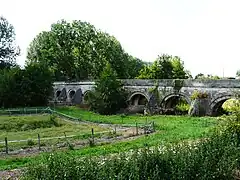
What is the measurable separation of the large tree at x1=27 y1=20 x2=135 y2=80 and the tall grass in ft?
159

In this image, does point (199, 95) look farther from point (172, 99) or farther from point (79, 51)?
point (79, 51)

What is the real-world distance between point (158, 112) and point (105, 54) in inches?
902

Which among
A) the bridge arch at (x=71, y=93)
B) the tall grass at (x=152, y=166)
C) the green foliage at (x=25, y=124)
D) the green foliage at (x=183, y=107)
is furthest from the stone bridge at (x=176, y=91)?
the tall grass at (x=152, y=166)

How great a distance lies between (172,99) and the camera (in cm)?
4128

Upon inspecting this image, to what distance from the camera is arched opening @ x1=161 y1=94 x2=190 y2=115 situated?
38.2 metres

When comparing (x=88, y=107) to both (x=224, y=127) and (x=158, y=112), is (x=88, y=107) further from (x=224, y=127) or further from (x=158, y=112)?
(x=224, y=127)

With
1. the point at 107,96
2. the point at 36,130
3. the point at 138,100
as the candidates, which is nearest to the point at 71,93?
the point at 138,100

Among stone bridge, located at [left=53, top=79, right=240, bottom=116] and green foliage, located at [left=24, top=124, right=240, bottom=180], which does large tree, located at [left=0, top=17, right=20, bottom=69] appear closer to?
stone bridge, located at [left=53, top=79, right=240, bottom=116]

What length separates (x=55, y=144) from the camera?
21141 mm

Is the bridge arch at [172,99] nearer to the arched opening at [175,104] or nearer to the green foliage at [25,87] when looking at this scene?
the arched opening at [175,104]

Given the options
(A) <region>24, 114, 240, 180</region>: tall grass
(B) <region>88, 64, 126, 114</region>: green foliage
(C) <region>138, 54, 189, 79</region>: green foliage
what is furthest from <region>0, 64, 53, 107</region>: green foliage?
(A) <region>24, 114, 240, 180</region>: tall grass

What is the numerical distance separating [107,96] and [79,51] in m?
20.3

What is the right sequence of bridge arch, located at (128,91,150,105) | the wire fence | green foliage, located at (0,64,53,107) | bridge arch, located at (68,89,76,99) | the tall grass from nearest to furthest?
the tall grass
the wire fence
bridge arch, located at (128,91,150,105)
green foliage, located at (0,64,53,107)
bridge arch, located at (68,89,76,99)

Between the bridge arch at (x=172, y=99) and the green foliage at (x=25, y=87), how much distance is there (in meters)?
15.0
